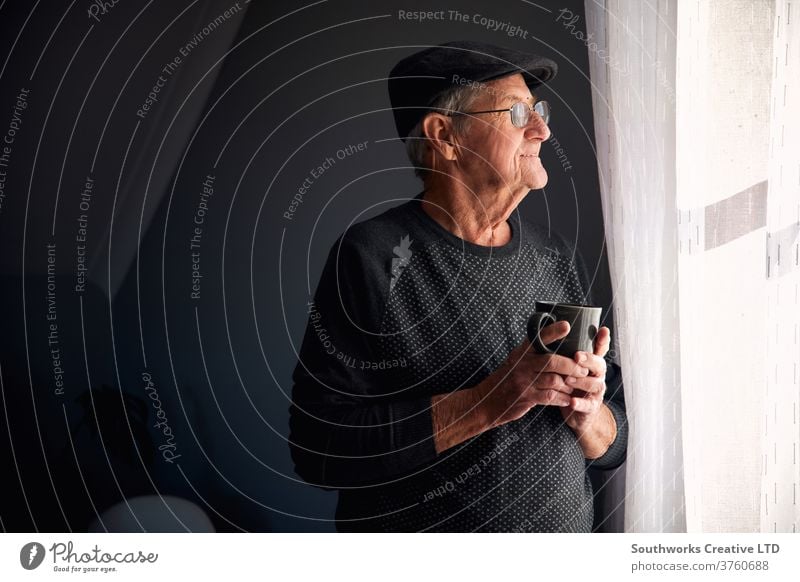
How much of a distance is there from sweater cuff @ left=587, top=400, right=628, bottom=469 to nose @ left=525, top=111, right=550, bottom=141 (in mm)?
283

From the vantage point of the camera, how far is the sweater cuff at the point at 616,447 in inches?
31.8

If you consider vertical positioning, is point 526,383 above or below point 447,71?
below

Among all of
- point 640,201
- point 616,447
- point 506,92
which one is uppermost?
point 506,92

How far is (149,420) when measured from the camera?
31.7 inches

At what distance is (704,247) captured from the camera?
84 centimetres

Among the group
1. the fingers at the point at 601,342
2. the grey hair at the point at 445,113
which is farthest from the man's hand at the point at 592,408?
the grey hair at the point at 445,113

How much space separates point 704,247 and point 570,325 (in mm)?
205

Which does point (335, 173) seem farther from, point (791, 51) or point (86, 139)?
point (791, 51)

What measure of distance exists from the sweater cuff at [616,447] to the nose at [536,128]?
0.93 feet

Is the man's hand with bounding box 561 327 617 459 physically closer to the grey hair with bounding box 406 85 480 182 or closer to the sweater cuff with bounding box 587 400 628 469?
the sweater cuff with bounding box 587 400 628 469

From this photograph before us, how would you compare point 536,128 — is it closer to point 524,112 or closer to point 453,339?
point 524,112

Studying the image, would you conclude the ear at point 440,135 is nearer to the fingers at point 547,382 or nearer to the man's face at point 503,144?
the man's face at point 503,144

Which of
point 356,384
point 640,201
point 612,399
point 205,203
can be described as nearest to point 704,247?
point 640,201

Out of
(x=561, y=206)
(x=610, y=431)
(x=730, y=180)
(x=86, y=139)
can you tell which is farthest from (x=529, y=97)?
(x=86, y=139)
